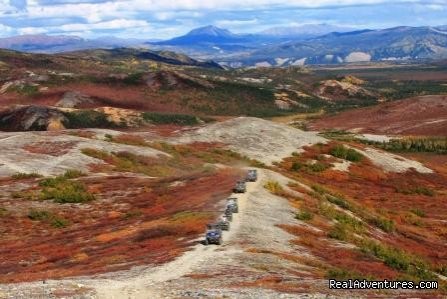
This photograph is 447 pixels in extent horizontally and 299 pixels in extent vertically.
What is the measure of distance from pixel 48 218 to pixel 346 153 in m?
50.5

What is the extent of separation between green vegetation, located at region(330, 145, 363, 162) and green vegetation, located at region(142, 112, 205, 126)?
195 ft

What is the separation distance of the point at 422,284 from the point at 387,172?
55597 mm

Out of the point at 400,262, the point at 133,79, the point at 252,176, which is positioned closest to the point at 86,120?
the point at 133,79

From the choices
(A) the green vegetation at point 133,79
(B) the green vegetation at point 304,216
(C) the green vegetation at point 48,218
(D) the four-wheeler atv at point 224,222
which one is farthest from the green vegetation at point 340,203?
(A) the green vegetation at point 133,79

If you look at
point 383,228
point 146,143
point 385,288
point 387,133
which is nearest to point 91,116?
point 146,143

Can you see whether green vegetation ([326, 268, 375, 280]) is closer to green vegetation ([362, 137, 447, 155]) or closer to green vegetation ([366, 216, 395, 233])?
green vegetation ([366, 216, 395, 233])

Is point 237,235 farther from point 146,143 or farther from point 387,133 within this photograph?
point 387,133

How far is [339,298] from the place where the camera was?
19.0 metres

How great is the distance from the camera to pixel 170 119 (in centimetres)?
13762

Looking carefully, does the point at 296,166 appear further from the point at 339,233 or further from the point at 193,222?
the point at 193,222

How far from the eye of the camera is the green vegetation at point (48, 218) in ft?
126

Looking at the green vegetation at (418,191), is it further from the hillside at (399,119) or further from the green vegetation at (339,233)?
the hillside at (399,119)

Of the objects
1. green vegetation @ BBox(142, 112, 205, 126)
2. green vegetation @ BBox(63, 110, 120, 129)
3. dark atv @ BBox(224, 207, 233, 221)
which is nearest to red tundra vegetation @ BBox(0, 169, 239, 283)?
dark atv @ BBox(224, 207, 233, 221)

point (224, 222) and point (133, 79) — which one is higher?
point (133, 79)
